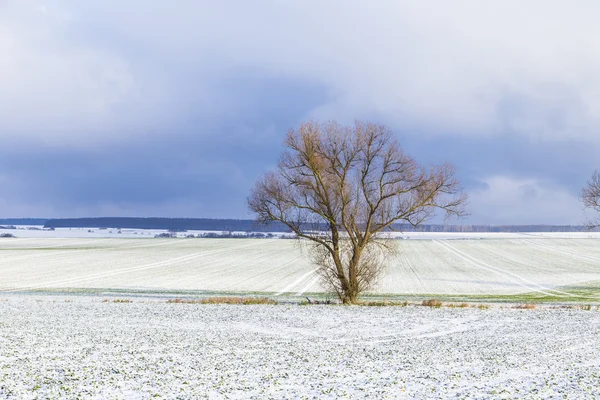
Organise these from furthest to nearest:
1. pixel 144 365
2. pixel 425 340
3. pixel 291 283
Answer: pixel 291 283 → pixel 425 340 → pixel 144 365

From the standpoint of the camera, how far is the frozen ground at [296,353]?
16.5 metres

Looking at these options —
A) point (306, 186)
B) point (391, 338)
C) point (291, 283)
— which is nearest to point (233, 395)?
point (391, 338)

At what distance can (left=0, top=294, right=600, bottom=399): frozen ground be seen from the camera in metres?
16.5

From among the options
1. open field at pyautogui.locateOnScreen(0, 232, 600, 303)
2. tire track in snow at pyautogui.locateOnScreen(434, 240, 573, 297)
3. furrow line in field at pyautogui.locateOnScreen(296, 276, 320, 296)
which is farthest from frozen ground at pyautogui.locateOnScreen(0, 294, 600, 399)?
tire track in snow at pyautogui.locateOnScreen(434, 240, 573, 297)

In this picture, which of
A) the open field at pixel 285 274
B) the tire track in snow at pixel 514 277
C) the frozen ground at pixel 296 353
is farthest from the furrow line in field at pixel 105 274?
the tire track in snow at pixel 514 277

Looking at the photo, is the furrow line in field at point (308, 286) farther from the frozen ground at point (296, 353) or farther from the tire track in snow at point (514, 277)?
the tire track in snow at point (514, 277)

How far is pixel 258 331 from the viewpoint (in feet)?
91.8

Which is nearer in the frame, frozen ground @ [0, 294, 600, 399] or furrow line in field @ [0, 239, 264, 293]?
frozen ground @ [0, 294, 600, 399]

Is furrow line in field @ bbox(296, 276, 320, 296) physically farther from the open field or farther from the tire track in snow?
the tire track in snow

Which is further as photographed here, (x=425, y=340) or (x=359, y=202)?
(x=359, y=202)

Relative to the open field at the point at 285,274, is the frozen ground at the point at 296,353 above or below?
above

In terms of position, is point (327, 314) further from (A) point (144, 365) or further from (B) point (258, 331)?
(A) point (144, 365)

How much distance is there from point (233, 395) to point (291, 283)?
4686 cm

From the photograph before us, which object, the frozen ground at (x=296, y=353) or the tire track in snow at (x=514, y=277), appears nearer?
the frozen ground at (x=296, y=353)
